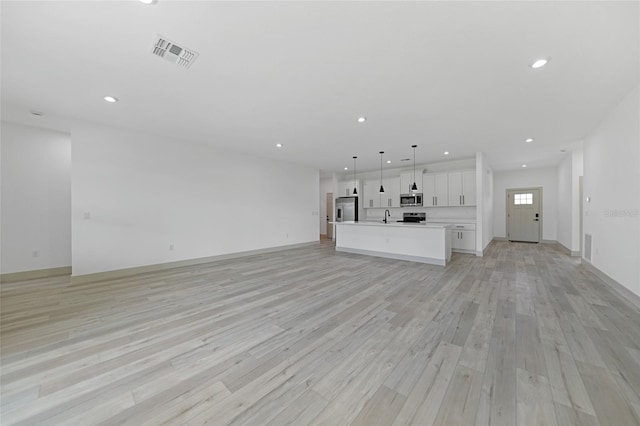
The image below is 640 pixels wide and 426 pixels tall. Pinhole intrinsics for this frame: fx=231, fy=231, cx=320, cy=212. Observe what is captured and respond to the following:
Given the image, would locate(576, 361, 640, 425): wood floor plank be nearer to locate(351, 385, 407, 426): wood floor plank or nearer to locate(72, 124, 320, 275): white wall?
locate(351, 385, 407, 426): wood floor plank

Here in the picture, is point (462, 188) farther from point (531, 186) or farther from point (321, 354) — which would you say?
point (321, 354)

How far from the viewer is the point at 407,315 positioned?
275cm

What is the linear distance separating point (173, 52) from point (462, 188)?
7470 mm

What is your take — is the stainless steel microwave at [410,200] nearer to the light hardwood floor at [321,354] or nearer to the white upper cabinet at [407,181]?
the white upper cabinet at [407,181]

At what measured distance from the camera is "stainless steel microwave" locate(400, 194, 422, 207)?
25.8 ft

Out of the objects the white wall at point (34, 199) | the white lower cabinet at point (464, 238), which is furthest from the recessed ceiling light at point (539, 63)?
the white wall at point (34, 199)

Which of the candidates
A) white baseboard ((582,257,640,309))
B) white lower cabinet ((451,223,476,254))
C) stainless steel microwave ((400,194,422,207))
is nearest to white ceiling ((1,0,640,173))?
white baseboard ((582,257,640,309))

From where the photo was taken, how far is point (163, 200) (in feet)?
16.8

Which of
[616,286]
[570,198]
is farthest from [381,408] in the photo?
[570,198]

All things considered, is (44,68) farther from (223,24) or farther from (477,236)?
(477,236)

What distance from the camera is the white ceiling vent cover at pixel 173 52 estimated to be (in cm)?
219

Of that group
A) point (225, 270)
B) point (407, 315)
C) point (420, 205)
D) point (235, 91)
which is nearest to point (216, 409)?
point (407, 315)

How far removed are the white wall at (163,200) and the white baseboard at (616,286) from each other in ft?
22.9

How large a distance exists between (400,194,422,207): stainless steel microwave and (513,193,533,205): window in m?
4.41
